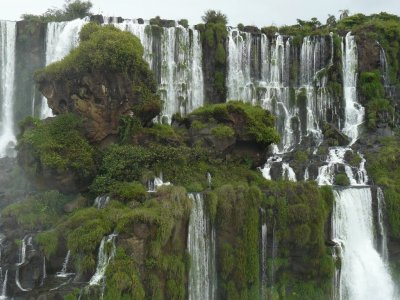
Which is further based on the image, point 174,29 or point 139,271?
point 174,29

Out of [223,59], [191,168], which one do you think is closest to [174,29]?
[223,59]

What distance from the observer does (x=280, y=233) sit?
58.5 ft

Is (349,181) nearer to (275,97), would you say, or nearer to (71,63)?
(275,97)

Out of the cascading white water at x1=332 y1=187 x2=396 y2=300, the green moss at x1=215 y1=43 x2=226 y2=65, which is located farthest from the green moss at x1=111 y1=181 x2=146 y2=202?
the green moss at x1=215 y1=43 x2=226 y2=65

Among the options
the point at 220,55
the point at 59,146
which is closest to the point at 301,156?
the point at 220,55

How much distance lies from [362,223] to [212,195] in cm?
727

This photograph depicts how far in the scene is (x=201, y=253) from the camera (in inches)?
659

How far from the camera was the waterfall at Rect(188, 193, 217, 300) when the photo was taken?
16388mm

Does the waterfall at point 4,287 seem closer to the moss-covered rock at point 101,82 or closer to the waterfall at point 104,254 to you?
the waterfall at point 104,254

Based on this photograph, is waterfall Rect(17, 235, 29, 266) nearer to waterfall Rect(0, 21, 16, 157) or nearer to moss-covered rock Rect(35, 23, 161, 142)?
moss-covered rock Rect(35, 23, 161, 142)

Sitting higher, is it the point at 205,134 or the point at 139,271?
the point at 205,134

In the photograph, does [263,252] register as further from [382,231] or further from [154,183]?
[382,231]

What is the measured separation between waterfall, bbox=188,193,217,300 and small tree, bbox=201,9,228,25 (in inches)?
790

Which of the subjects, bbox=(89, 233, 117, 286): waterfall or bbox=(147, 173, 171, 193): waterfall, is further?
bbox=(147, 173, 171, 193): waterfall
